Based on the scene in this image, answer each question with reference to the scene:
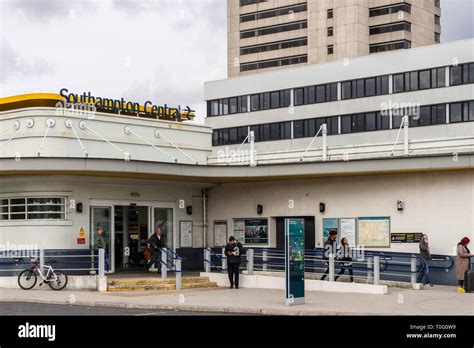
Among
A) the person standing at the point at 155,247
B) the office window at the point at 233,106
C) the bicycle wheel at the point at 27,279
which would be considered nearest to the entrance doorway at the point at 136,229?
the person standing at the point at 155,247

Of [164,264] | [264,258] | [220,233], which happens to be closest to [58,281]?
[164,264]

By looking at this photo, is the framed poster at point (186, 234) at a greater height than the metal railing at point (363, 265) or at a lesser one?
greater

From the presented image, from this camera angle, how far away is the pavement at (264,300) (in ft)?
61.2

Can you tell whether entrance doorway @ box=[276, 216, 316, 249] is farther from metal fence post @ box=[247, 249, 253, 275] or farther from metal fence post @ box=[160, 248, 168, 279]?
metal fence post @ box=[160, 248, 168, 279]

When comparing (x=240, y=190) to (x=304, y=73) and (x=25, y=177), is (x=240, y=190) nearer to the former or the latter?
(x=25, y=177)

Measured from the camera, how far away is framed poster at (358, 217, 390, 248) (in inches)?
1034

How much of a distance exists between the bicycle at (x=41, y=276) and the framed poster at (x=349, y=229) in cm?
917

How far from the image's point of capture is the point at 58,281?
24.7 metres

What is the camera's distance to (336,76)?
67.9 m

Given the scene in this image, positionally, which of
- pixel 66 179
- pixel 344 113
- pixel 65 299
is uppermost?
pixel 344 113

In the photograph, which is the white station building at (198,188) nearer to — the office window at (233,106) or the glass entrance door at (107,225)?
the glass entrance door at (107,225)

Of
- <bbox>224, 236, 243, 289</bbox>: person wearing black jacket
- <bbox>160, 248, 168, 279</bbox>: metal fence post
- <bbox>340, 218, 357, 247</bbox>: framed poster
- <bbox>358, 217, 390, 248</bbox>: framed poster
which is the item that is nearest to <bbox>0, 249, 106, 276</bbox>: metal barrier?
<bbox>160, 248, 168, 279</bbox>: metal fence post
